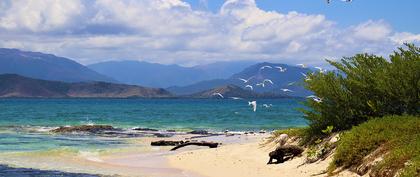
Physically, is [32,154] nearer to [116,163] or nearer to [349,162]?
[116,163]

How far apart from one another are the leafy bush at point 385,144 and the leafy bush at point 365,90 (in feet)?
8.64

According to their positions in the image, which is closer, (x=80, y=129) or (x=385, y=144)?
(x=385, y=144)

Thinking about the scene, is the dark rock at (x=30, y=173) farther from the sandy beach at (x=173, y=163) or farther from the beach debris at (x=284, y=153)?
the beach debris at (x=284, y=153)

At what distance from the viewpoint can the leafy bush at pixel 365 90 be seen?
23953mm

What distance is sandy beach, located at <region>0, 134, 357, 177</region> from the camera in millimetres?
23875

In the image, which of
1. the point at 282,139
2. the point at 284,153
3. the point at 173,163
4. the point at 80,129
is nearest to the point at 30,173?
the point at 173,163

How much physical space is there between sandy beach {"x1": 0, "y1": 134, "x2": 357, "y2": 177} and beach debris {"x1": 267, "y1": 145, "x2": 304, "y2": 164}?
0.36 meters

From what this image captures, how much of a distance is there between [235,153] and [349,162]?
1090 centimetres

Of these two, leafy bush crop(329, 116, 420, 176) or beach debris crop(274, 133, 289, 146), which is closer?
leafy bush crop(329, 116, 420, 176)

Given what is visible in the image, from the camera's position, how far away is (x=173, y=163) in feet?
94.2

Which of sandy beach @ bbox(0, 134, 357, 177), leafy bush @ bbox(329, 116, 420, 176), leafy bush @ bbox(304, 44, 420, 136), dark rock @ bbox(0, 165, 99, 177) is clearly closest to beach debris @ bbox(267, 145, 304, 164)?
sandy beach @ bbox(0, 134, 357, 177)

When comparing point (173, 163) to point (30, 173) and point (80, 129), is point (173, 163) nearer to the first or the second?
point (30, 173)

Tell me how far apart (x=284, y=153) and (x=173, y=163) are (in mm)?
6049

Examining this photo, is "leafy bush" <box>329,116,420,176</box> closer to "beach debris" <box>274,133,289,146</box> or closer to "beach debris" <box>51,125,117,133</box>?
"beach debris" <box>274,133,289,146</box>
